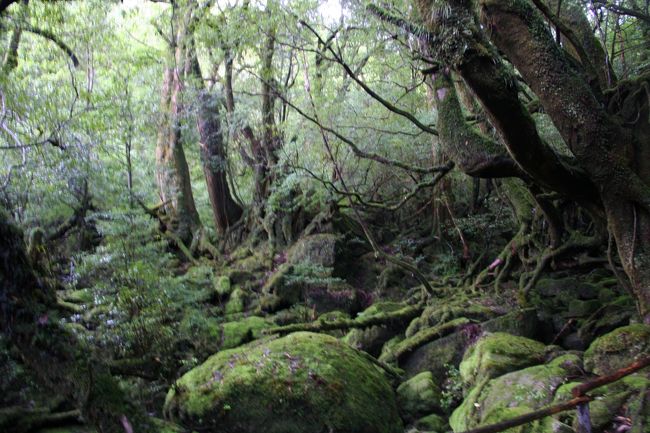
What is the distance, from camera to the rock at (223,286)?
11383 millimetres

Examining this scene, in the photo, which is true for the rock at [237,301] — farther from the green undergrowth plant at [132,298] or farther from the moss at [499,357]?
the moss at [499,357]

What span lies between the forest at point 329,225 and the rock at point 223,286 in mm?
51

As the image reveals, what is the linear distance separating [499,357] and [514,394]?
1119 mm

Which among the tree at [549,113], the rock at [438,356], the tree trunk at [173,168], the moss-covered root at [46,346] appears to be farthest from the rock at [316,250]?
the moss-covered root at [46,346]

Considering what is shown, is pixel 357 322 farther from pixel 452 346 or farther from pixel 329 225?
pixel 329 225

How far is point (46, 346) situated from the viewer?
401 centimetres

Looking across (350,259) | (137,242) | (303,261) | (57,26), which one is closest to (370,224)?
(350,259)

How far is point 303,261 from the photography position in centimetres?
1196

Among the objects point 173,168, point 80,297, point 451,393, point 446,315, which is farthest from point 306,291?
point 173,168

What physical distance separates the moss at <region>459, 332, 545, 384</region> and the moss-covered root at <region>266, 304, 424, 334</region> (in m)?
2.82

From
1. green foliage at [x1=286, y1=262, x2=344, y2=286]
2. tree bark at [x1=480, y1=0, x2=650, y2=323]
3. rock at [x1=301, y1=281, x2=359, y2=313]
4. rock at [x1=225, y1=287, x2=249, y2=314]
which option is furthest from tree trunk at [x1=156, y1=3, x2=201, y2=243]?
tree bark at [x1=480, y1=0, x2=650, y2=323]

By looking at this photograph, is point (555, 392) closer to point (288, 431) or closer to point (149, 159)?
point (288, 431)

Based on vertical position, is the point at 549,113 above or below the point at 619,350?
above

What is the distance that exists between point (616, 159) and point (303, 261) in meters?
7.93
